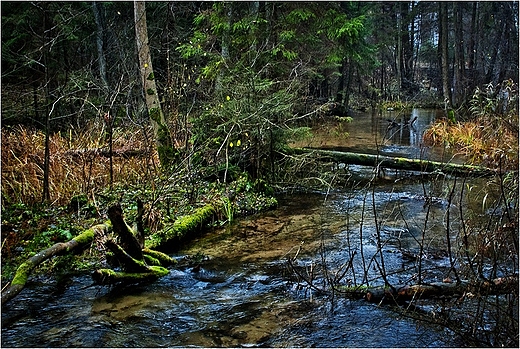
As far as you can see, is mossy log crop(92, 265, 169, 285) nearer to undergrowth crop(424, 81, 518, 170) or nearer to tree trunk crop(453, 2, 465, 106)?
undergrowth crop(424, 81, 518, 170)

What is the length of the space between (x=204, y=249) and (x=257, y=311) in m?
2.20

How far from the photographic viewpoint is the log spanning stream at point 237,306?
A: 4.26m

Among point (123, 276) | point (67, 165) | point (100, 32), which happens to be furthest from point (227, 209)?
point (100, 32)

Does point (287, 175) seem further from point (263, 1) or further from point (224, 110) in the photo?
point (263, 1)

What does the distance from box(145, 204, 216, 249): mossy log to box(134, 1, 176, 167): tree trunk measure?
2435mm

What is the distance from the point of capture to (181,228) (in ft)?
23.4

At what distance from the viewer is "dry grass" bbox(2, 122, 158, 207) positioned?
7434 mm

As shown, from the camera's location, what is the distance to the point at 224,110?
32.2 feet

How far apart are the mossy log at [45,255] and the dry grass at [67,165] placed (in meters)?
1.81

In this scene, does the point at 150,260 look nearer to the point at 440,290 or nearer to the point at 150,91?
the point at 440,290

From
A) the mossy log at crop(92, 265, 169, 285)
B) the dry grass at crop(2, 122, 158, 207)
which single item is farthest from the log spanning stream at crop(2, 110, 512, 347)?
the dry grass at crop(2, 122, 158, 207)

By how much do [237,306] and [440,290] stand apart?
201cm

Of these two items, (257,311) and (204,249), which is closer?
(257,311)

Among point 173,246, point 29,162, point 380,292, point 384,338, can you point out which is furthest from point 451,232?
point 29,162
